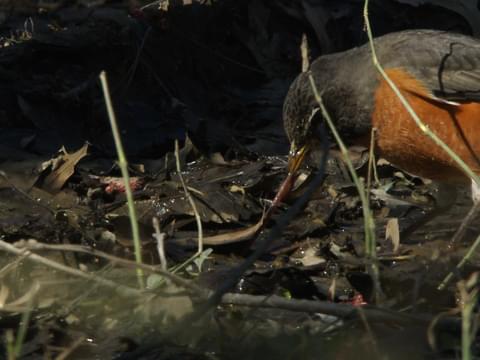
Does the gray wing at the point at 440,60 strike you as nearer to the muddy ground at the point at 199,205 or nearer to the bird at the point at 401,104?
the bird at the point at 401,104

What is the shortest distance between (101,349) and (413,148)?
5.60 ft

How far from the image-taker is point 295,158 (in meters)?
5.17

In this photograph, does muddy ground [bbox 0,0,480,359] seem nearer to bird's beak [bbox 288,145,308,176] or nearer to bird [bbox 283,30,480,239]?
bird's beak [bbox 288,145,308,176]

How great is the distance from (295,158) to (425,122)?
1.92 ft

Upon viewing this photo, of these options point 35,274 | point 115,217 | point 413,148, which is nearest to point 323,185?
point 413,148

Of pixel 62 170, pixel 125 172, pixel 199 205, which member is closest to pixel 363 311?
pixel 125 172

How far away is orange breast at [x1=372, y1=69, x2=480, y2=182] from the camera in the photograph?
500 cm

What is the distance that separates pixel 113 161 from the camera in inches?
229

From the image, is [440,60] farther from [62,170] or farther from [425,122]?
[62,170]

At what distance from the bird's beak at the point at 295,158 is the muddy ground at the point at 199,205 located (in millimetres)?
195

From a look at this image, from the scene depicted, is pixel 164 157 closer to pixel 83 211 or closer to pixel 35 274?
pixel 83 211

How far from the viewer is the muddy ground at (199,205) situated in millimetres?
3818

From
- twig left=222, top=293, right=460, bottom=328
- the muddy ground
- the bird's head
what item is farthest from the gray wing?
twig left=222, top=293, right=460, bottom=328

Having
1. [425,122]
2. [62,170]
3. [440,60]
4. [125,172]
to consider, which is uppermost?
[125,172]
